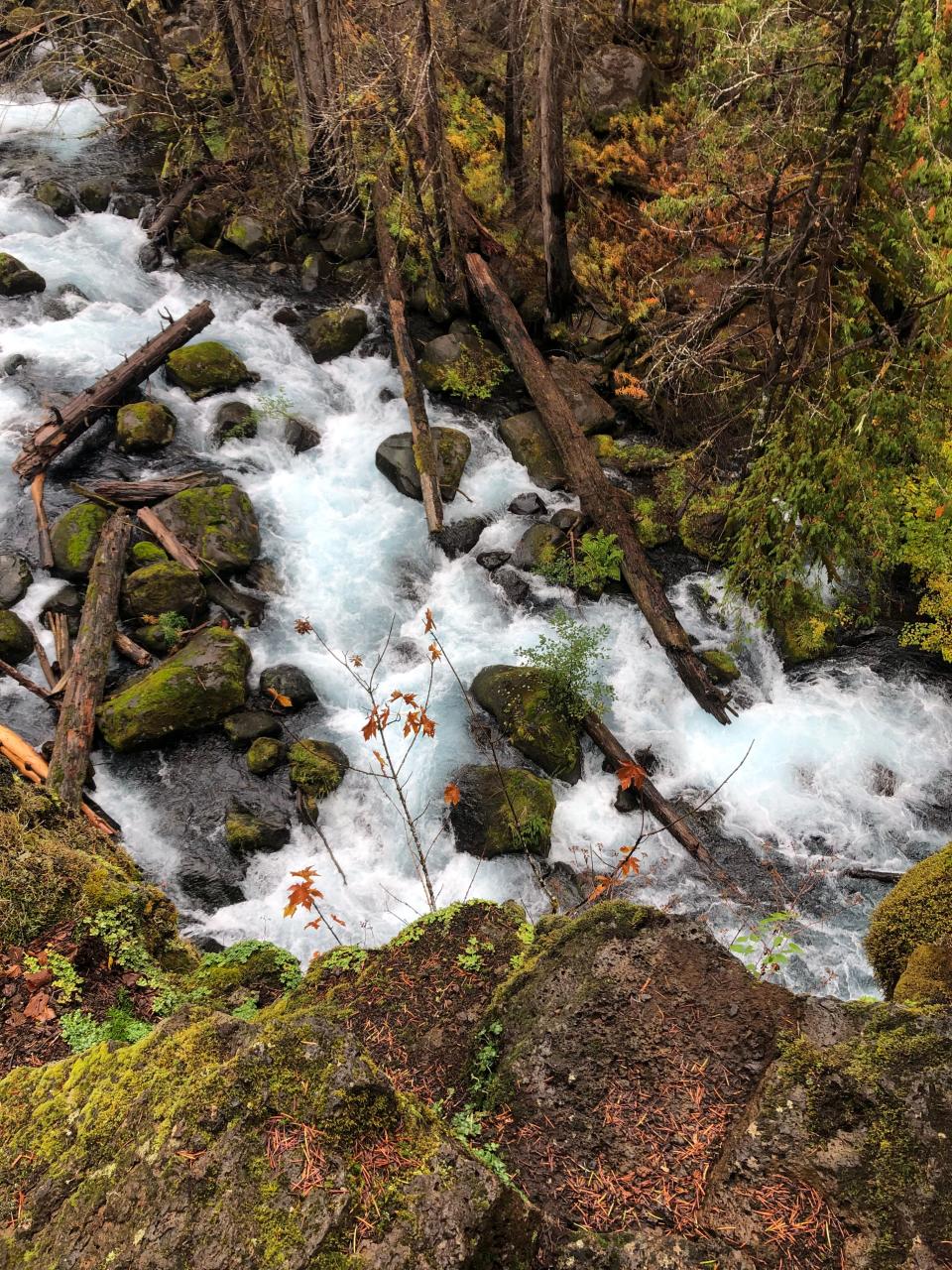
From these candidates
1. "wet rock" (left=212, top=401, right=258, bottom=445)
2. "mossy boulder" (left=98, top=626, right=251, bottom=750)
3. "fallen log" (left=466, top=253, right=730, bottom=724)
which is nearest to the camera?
"mossy boulder" (left=98, top=626, right=251, bottom=750)

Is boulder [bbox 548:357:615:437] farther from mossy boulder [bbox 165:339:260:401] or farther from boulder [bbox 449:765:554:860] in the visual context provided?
boulder [bbox 449:765:554:860]

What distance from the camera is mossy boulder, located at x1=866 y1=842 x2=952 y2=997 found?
429 centimetres

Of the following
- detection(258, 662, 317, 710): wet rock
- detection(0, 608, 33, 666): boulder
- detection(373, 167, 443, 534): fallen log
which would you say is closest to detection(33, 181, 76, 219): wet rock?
detection(373, 167, 443, 534): fallen log

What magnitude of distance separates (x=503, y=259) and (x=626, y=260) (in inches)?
84.0

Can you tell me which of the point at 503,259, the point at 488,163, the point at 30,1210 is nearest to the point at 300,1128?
the point at 30,1210

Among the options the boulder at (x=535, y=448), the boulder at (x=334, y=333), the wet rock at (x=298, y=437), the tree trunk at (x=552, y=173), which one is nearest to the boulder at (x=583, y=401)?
the boulder at (x=535, y=448)

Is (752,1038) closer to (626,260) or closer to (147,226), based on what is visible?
(626,260)

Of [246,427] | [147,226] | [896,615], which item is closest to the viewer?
[896,615]

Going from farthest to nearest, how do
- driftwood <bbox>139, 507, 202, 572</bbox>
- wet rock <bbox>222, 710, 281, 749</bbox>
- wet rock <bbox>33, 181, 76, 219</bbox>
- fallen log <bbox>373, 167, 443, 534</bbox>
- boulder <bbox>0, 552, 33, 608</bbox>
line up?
wet rock <bbox>33, 181, 76, 219</bbox> → fallen log <bbox>373, 167, 443, 534</bbox> → driftwood <bbox>139, 507, 202, 572</bbox> → boulder <bbox>0, 552, 33, 608</bbox> → wet rock <bbox>222, 710, 281, 749</bbox>

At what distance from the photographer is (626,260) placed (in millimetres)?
13133

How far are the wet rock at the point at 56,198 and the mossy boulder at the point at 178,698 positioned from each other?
1014cm

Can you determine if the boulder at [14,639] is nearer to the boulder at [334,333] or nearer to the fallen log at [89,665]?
the fallen log at [89,665]

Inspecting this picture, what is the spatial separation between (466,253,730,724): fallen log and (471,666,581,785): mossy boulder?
179cm

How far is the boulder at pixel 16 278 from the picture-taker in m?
12.3
